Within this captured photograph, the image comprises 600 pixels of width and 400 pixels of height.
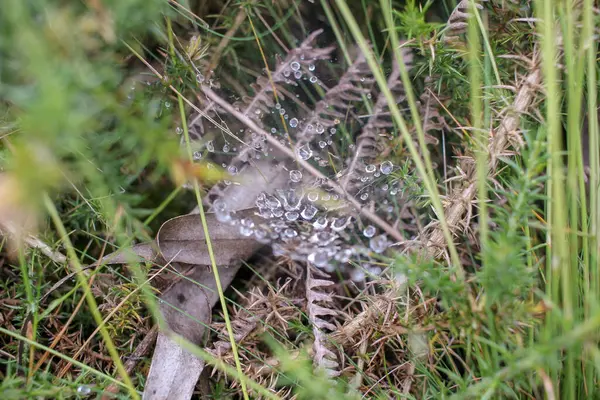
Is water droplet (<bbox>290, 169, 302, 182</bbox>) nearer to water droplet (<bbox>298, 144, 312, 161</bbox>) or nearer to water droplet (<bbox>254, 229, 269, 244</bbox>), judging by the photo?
water droplet (<bbox>298, 144, 312, 161</bbox>)

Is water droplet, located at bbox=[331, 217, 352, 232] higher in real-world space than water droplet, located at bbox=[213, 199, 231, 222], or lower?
lower

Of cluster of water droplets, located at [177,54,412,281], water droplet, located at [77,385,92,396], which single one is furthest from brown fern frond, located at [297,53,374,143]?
water droplet, located at [77,385,92,396]

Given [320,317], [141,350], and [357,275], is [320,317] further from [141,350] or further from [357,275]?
[141,350]

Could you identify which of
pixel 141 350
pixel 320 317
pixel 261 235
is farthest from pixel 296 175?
pixel 141 350

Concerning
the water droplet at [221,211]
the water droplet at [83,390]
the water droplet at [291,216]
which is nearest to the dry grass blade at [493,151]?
the water droplet at [291,216]

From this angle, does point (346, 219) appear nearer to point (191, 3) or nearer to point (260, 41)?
point (260, 41)

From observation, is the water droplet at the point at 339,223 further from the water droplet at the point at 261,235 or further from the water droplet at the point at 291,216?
the water droplet at the point at 261,235

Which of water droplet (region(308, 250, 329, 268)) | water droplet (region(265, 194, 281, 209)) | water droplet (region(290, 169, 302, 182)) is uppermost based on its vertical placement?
water droplet (region(290, 169, 302, 182))
